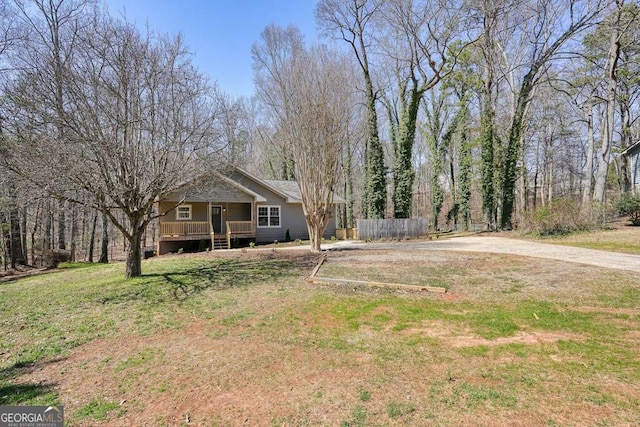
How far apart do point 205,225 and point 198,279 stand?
942 cm

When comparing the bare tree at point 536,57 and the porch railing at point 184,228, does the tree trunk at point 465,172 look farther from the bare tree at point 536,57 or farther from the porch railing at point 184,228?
the porch railing at point 184,228

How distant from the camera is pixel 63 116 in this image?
6.91m

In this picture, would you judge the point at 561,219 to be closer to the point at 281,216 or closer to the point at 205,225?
the point at 281,216

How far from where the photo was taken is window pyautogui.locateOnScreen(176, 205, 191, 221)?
17.9 meters

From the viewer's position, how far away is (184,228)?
1688cm

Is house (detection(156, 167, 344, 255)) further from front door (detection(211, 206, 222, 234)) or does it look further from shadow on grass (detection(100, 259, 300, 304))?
shadow on grass (detection(100, 259, 300, 304))

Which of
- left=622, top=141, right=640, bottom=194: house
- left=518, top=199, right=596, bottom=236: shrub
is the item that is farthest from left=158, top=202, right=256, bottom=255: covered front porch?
left=622, top=141, right=640, bottom=194: house

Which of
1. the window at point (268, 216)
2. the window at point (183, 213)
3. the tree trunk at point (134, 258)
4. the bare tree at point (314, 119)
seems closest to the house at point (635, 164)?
the bare tree at point (314, 119)

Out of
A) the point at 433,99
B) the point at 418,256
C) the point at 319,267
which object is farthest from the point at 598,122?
the point at 319,267

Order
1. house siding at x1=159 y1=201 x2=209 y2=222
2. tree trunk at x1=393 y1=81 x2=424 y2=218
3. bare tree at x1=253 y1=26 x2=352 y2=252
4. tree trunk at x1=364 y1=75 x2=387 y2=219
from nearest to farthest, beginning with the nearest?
bare tree at x1=253 y1=26 x2=352 y2=252, house siding at x1=159 y1=201 x2=209 y2=222, tree trunk at x1=364 y1=75 x2=387 y2=219, tree trunk at x1=393 y1=81 x2=424 y2=218

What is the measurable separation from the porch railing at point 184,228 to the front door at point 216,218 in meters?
1.44

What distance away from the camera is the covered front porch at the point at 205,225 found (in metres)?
16.6

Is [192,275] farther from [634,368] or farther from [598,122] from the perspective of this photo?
[598,122]

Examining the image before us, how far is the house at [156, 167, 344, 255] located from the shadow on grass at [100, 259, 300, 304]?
6.30m
